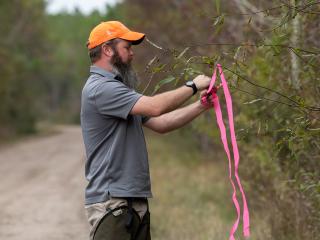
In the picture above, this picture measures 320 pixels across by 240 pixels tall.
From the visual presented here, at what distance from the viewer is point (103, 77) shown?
441cm

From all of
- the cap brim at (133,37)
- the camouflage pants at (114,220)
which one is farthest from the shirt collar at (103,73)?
the camouflage pants at (114,220)

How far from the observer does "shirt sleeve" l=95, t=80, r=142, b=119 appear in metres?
4.22

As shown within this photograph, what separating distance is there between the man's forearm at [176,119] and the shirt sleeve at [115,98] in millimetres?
493

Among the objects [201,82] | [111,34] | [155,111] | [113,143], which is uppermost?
[111,34]

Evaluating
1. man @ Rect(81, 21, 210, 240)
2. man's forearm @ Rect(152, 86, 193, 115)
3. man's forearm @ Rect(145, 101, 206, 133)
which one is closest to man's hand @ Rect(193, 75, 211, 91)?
man @ Rect(81, 21, 210, 240)

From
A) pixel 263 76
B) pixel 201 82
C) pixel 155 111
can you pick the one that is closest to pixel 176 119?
pixel 201 82

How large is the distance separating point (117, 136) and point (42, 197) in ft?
30.9

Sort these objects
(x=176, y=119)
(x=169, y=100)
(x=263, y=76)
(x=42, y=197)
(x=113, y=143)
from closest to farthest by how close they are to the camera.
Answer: (x=169, y=100) → (x=113, y=143) → (x=176, y=119) → (x=263, y=76) → (x=42, y=197)

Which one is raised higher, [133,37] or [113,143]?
[133,37]

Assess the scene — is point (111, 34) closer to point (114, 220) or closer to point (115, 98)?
point (115, 98)

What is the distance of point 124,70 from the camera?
4.51 m

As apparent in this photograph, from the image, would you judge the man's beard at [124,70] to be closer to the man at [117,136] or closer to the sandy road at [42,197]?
the man at [117,136]

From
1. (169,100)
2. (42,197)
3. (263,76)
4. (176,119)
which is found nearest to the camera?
(169,100)

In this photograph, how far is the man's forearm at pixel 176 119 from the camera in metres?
4.60
